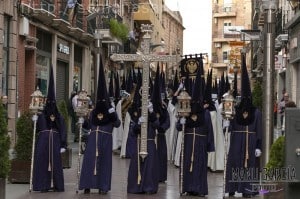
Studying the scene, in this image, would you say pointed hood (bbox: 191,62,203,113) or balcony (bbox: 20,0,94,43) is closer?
pointed hood (bbox: 191,62,203,113)

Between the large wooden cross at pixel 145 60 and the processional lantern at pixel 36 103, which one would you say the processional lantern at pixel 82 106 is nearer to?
the processional lantern at pixel 36 103

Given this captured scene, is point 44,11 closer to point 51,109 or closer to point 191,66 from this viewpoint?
point 191,66

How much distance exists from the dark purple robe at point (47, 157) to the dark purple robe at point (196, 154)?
2378 mm

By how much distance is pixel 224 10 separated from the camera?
94.8 metres

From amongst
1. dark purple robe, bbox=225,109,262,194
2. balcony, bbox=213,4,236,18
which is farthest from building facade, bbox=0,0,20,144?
balcony, bbox=213,4,236,18

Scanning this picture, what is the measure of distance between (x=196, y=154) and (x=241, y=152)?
0.94 meters

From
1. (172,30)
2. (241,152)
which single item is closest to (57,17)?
(241,152)

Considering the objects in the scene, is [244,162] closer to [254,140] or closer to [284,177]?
[254,140]

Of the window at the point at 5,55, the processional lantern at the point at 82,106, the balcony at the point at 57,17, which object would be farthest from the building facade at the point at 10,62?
the processional lantern at the point at 82,106

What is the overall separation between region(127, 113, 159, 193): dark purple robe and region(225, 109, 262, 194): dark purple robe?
1.48 metres

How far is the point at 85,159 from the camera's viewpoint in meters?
13.4

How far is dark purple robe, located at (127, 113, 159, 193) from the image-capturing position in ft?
43.9

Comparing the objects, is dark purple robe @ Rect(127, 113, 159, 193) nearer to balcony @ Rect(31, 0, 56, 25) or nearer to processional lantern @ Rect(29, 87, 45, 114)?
processional lantern @ Rect(29, 87, 45, 114)

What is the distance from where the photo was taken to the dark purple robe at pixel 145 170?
13391 millimetres
